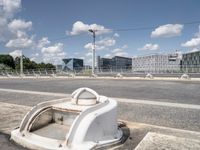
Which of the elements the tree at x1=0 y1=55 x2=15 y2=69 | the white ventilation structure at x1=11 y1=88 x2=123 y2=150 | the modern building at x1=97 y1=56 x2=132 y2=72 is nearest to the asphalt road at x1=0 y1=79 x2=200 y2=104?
the white ventilation structure at x1=11 y1=88 x2=123 y2=150

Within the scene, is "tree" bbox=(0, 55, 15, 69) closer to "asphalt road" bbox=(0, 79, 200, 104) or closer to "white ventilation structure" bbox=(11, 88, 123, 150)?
"asphalt road" bbox=(0, 79, 200, 104)

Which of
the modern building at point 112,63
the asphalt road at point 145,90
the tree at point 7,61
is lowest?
the asphalt road at point 145,90

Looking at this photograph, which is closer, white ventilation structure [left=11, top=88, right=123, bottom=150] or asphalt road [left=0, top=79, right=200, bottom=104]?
white ventilation structure [left=11, top=88, right=123, bottom=150]

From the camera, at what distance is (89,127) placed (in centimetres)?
345

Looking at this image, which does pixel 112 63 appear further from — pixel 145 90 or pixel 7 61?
pixel 7 61

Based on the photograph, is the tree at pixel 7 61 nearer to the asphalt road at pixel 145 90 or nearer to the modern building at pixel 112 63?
the modern building at pixel 112 63

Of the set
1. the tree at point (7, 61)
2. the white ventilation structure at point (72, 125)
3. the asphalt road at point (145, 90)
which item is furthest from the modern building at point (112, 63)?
the tree at point (7, 61)

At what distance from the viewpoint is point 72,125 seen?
338 centimetres

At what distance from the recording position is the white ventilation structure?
3377mm

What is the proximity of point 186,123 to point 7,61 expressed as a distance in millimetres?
100228

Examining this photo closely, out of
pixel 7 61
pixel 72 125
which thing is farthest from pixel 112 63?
pixel 72 125

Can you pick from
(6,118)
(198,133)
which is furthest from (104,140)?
(6,118)

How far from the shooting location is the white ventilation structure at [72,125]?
3.38 meters

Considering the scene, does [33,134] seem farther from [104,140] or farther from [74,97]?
[104,140]
